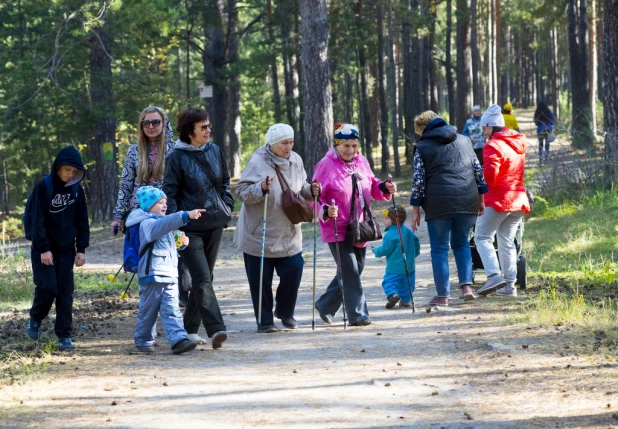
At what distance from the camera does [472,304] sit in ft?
32.7

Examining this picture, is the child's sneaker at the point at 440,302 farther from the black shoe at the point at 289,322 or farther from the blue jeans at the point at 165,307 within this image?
the blue jeans at the point at 165,307

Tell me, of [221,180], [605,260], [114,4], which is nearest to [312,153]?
[114,4]

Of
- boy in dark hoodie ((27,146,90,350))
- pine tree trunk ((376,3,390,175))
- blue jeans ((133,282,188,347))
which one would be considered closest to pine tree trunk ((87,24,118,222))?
pine tree trunk ((376,3,390,175))

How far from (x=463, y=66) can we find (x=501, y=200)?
21621 mm

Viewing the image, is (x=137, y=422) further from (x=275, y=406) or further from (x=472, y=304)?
(x=472, y=304)

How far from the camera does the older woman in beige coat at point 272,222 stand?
8.69m

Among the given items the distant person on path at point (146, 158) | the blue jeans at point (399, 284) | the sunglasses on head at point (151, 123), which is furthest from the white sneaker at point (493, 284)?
the sunglasses on head at point (151, 123)

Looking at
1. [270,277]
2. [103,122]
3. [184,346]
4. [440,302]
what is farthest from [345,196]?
[103,122]

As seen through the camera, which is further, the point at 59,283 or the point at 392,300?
the point at 392,300

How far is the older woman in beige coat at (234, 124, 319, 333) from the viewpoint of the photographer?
8688 mm

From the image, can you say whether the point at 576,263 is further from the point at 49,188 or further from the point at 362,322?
the point at 49,188

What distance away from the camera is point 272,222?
880cm

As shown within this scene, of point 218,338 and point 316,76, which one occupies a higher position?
point 316,76

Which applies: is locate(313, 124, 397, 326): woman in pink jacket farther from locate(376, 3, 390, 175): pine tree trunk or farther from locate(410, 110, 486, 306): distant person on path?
locate(376, 3, 390, 175): pine tree trunk
